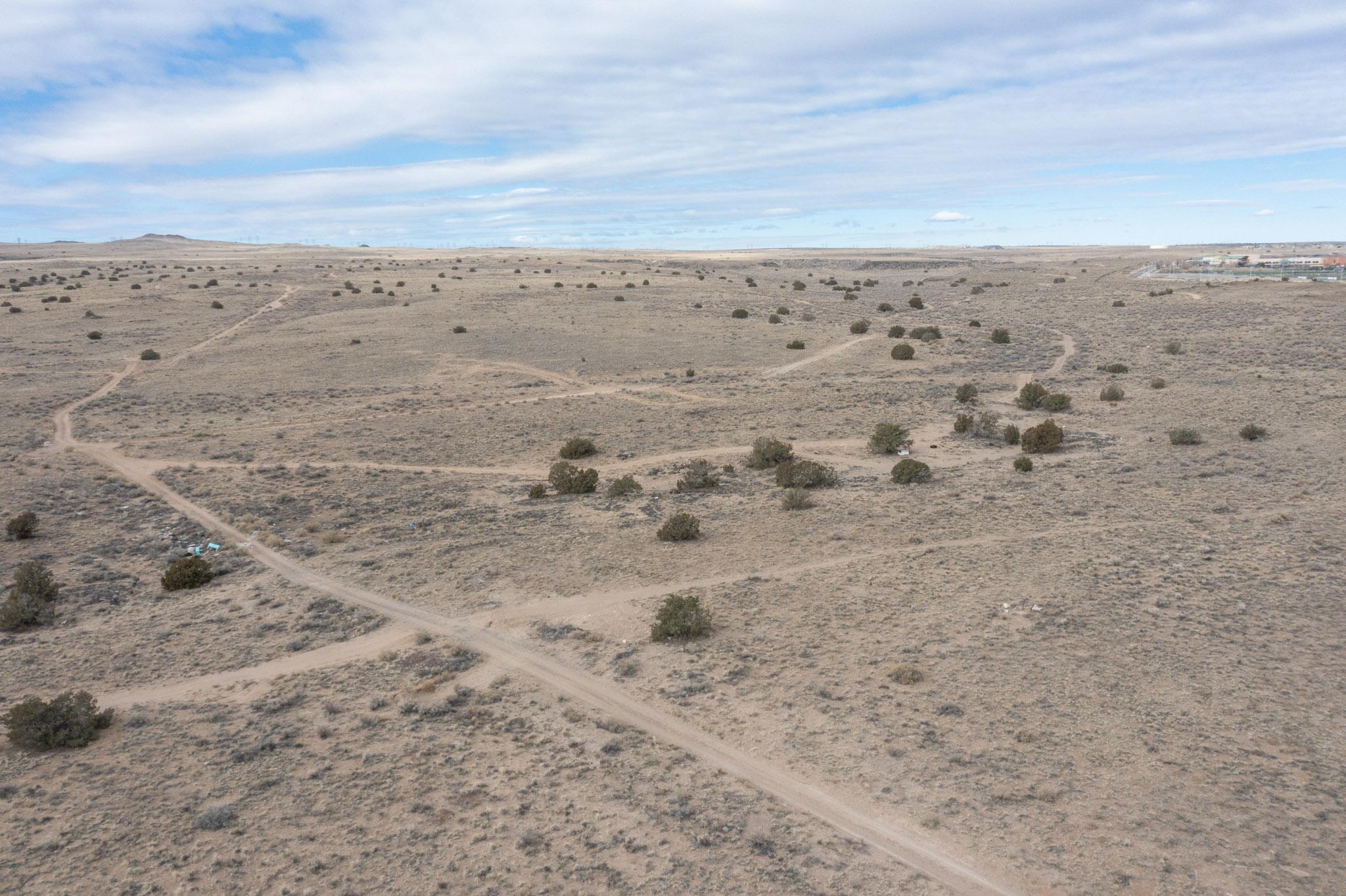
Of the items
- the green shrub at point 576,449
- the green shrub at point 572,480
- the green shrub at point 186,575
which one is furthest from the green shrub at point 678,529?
the green shrub at point 186,575

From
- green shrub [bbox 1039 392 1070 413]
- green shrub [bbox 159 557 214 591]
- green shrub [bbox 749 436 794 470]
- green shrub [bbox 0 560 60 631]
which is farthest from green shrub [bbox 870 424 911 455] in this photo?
green shrub [bbox 0 560 60 631]

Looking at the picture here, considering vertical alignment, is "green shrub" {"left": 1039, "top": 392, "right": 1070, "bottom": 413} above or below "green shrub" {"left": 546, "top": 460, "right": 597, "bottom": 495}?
above

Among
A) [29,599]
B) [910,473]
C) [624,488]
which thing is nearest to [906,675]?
[910,473]

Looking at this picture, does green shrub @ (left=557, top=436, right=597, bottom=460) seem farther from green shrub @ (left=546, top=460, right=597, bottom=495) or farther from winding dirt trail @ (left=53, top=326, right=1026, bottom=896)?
winding dirt trail @ (left=53, top=326, right=1026, bottom=896)

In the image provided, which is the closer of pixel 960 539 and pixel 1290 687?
pixel 1290 687

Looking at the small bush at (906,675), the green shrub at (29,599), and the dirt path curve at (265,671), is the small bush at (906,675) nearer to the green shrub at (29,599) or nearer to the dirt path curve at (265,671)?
the dirt path curve at (265,671)

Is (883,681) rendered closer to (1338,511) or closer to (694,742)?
(694,742)

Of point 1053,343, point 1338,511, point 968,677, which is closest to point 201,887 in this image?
point 968,677
